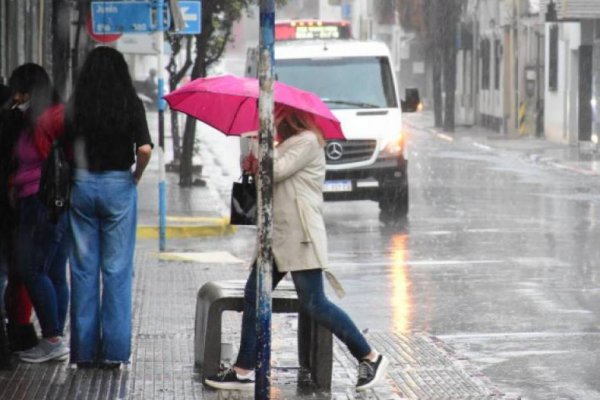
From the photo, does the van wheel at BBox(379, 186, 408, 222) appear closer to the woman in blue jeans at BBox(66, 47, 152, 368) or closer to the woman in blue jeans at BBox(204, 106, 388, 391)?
the woman in blue jeans at BBox(66, 47, 152, 368)

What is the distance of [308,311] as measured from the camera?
9156mm

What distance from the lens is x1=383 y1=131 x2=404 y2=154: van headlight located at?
2244 cm

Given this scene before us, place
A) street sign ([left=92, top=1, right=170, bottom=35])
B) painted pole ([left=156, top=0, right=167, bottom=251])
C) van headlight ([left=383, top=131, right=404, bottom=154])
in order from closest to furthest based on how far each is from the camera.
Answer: painted pole ([left=156, top=0, right=167, bottom=251]), street sign ([left=92, top=1, right=170, bottom=35]), van headlight ([left=383, top=131, right=404, bottom=154])

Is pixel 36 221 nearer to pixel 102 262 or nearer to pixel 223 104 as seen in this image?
pixel 102 262

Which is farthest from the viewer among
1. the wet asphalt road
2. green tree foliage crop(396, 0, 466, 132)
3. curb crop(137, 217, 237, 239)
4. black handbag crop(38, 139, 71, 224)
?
green tree foliage crop(396, 0, 466, 132)

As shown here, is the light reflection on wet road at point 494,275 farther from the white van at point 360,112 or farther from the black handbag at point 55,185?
the black handbag at point 55,185

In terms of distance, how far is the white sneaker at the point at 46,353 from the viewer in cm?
995

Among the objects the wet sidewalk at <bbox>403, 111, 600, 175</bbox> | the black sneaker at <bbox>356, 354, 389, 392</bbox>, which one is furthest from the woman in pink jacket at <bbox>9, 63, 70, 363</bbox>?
the wet sidewalk at <bbox>403, 111, 600, 175</bbox>

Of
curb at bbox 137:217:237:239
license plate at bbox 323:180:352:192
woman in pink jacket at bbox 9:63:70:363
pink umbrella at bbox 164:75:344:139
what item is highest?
pink umbrella at bbox 164:75:344:139

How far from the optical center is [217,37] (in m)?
29.1

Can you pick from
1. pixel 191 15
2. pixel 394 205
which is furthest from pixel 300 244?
pixel 191 15

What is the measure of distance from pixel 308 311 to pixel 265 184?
1681 millimetres

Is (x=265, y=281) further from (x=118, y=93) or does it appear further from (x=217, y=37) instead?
(x=217, y=37)

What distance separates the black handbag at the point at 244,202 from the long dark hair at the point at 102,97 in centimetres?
97
